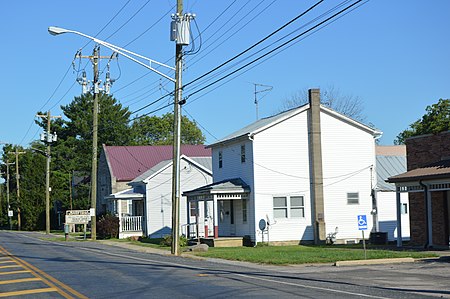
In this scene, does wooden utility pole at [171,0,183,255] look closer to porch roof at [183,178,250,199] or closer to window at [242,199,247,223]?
porch roof at [183,178,250,199]

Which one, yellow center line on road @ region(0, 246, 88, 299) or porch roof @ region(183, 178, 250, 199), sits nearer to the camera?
yellow center line on road @ region(0, 246, 88, 299)

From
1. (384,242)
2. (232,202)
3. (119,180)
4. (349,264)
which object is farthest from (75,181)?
(349,264)

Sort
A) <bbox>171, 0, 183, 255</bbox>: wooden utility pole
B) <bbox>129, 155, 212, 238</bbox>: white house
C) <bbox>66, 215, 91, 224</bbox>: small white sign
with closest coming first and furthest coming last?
1. <bbox>171, 0, 183, 255</bbox>: wooden utility pole
2. <bbox>129, 155, 212, 238</bbox>: white house
3. <bbox>66, 215, 91, 224</bbox>: small white sign

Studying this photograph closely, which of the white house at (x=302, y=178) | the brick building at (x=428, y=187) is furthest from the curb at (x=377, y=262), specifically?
the white house at (x=302, y=178)

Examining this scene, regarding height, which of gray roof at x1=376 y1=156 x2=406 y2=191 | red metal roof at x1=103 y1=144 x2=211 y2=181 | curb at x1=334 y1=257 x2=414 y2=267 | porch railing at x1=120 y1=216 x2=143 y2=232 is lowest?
curb at x1=334 y1=257 x2=414 y2=267

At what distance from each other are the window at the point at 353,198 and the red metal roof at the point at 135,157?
25.6 meters

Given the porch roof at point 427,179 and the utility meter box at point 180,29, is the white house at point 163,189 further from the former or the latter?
the porch roof at point 427,179

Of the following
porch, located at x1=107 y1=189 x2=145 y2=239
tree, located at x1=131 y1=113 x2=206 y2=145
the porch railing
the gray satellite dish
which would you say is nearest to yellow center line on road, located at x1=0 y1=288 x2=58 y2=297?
the gray satellite dish

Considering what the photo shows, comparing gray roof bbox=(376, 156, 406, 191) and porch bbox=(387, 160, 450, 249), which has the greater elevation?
gray roof bbox=(376, 156, 406, 191)

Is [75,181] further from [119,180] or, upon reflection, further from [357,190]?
[357,190]

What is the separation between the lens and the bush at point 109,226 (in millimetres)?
53531

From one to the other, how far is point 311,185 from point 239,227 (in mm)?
4945

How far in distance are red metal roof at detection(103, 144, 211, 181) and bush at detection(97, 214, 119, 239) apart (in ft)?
26.7

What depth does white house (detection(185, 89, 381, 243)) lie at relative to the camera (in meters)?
38.9
